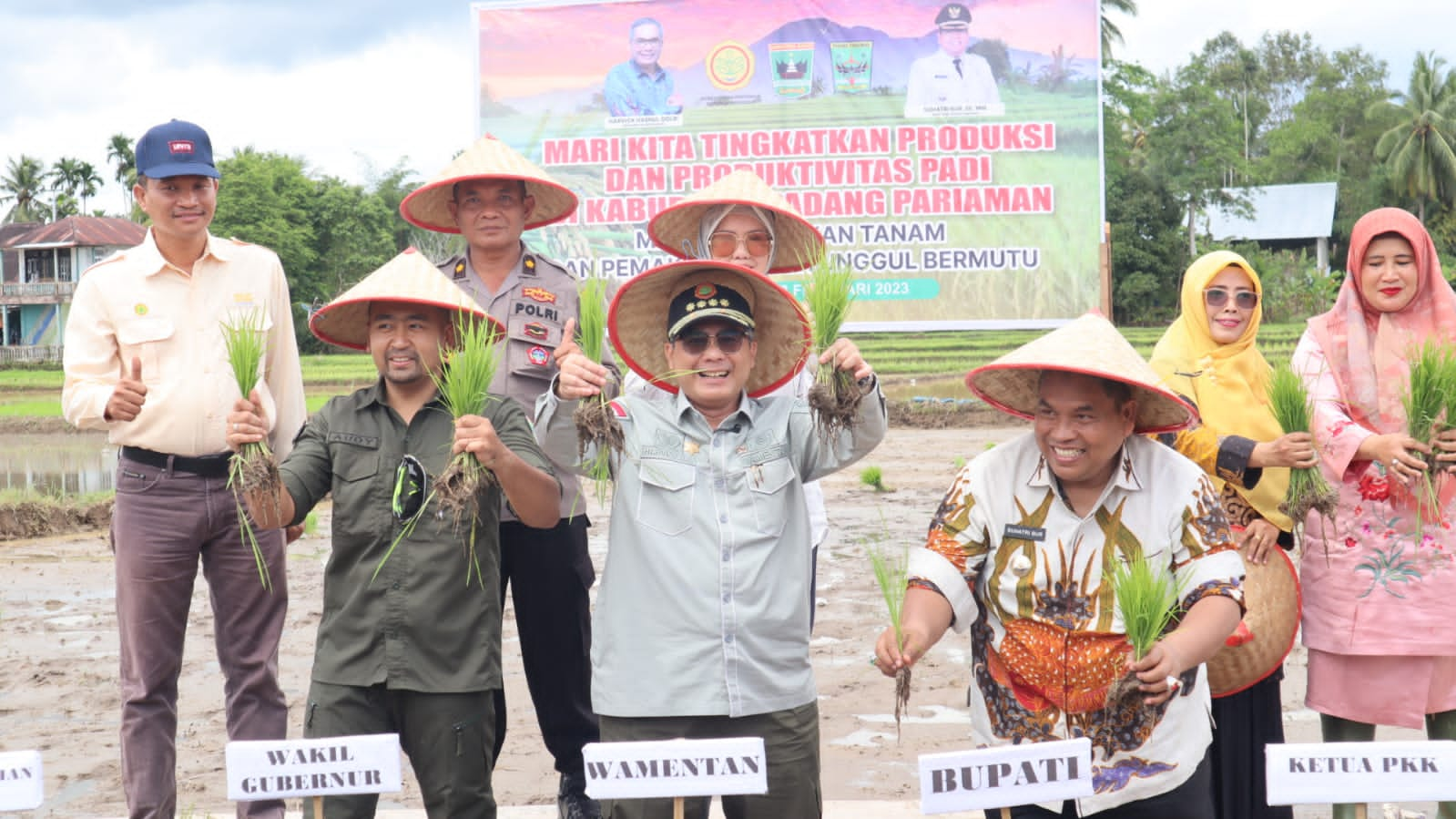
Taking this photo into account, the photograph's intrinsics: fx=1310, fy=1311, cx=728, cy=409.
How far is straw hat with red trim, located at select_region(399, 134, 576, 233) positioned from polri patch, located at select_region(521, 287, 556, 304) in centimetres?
29

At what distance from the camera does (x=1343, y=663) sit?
3.89 meters

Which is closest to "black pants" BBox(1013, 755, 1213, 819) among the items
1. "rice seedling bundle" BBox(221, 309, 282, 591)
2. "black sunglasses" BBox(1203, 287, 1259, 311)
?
"black sunglasses" BBox(1203, 287, 1259, 311)

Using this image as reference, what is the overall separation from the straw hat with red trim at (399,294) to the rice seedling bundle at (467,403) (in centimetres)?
→ 9

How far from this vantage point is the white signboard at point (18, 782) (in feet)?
8.77

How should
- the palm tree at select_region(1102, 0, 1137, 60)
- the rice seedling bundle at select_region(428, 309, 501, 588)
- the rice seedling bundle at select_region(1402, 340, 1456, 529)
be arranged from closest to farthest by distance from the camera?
the rice seedling bundle at select_region(428, 309, 501, 588) → the rice seedling bundle at select_region(1402, 340, 1456, 529) → the palm tree at select_region(1102, 0, 1137, 60)

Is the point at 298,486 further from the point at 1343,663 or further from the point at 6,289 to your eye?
the point at 6,289

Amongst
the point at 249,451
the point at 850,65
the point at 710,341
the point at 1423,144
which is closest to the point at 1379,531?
the point at 710,341

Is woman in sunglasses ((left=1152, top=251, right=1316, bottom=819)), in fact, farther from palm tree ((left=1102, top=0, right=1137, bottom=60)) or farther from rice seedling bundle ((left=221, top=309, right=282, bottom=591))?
palm tree ((left=1102, top=0, right=1137, bottom=60))

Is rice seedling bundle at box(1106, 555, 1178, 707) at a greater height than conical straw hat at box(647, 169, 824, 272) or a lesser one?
lesser

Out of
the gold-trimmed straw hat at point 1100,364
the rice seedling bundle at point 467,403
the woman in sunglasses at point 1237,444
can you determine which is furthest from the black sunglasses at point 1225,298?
the rice seedling bundle at point 467,403

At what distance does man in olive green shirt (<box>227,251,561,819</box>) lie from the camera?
3283 millimetres

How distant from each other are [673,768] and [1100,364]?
1202 millimetres

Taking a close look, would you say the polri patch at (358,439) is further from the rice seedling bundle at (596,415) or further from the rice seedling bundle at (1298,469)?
the rice seedling bundle at (1298,469)

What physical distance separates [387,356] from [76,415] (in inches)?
44.2
